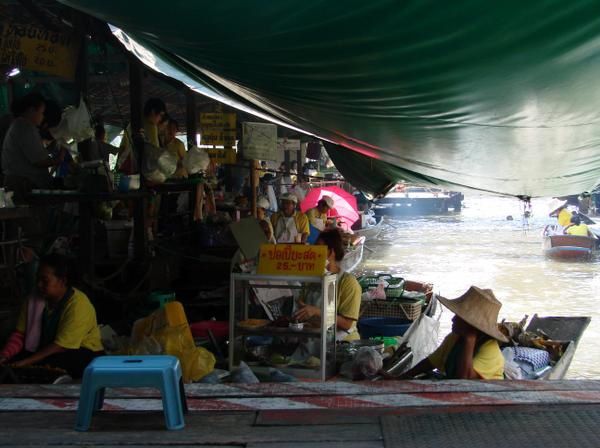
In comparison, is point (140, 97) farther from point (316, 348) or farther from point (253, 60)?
point (253, 60)

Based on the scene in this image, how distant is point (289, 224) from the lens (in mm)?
12422

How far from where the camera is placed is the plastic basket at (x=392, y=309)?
8531mm

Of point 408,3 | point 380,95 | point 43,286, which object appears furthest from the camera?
point 43,286

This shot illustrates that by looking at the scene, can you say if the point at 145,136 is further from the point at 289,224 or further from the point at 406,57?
the point at 406,57

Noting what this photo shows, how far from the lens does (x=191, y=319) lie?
25.3 feet

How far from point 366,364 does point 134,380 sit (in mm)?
2261

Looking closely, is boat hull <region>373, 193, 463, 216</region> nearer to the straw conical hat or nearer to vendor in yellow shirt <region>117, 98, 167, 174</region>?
vendor in yellow shirt <region>117, 98, 167, 174</region>

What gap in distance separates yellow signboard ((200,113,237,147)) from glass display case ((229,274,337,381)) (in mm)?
4707

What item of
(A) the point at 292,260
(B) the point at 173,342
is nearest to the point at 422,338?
(A) the point at 292,260

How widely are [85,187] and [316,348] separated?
265cm

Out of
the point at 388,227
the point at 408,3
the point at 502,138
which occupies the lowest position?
the point at 388,227

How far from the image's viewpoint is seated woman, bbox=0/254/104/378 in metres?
4.54

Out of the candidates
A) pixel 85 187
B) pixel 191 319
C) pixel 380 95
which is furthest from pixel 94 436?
pixel 191 319

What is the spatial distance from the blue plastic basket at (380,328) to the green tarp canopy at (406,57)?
3.04 meters
